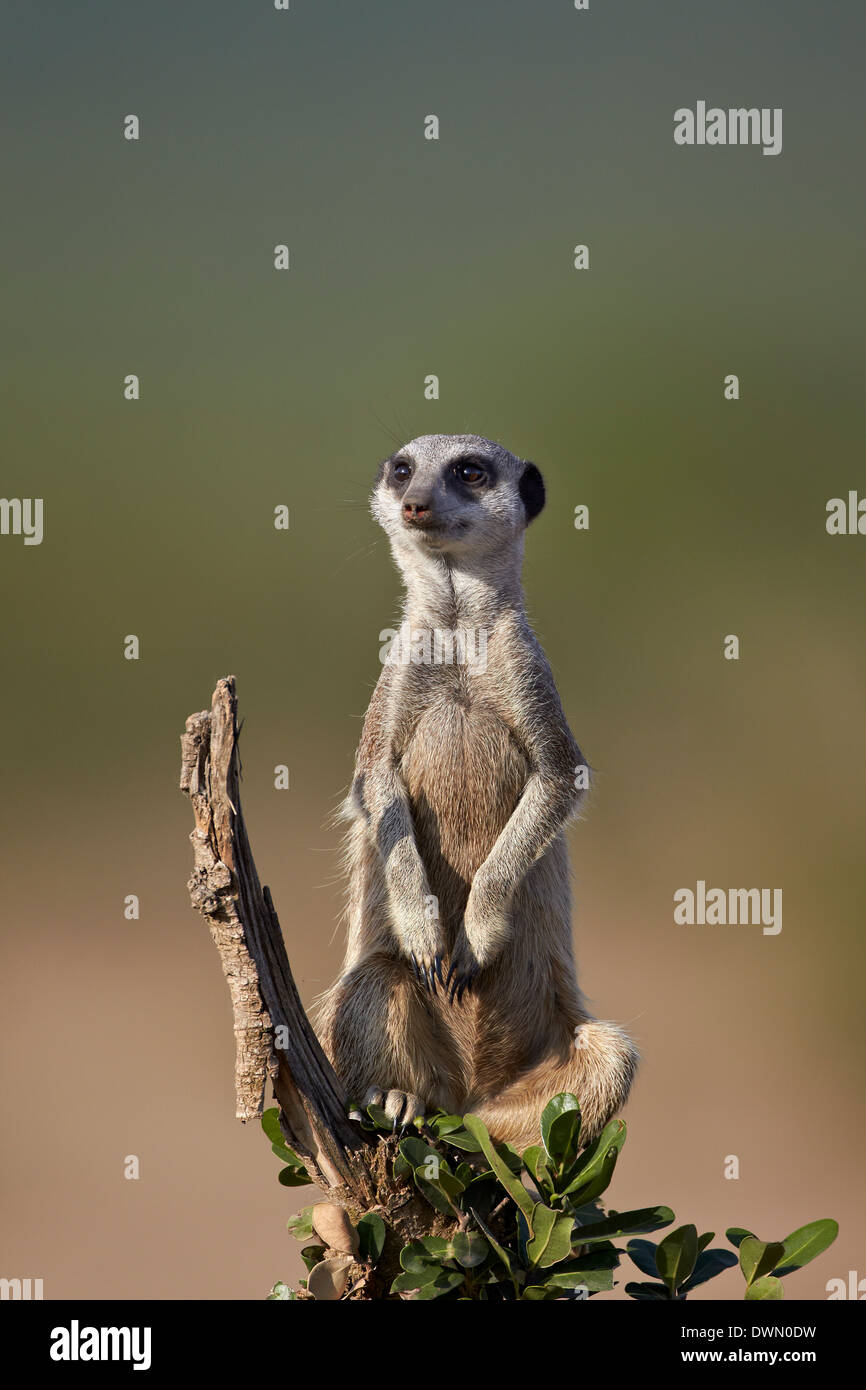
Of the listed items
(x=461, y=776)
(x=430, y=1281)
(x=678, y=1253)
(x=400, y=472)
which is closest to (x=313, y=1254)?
(x=430, y=1281)

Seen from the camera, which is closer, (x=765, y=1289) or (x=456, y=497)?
(x=765, y=1289)

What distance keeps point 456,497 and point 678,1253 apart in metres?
1.95

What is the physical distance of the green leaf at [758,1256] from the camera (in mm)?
2801

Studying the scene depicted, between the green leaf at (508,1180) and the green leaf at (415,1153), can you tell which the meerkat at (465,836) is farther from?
the green leaf at (508,1180)

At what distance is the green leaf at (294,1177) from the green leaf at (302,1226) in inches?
2.9

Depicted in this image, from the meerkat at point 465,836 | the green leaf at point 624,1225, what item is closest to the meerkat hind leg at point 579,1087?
the meerkat at point 465,836

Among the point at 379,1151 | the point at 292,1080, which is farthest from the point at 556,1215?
the point at 292,1080

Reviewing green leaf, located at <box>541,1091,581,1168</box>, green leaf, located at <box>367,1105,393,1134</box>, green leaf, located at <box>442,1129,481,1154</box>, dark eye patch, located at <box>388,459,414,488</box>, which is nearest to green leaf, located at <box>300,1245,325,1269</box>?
green leaf, located at <box>367,1105,393,1134</box>

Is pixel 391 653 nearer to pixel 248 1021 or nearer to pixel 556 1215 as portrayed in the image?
pixel 248 1021

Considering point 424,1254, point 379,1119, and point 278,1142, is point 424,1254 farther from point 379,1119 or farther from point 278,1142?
point 278,1142

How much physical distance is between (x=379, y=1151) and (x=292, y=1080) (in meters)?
0.29

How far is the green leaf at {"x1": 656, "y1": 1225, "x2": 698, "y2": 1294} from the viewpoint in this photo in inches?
111

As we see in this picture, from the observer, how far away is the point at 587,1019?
357 cm

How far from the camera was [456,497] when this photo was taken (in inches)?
136
